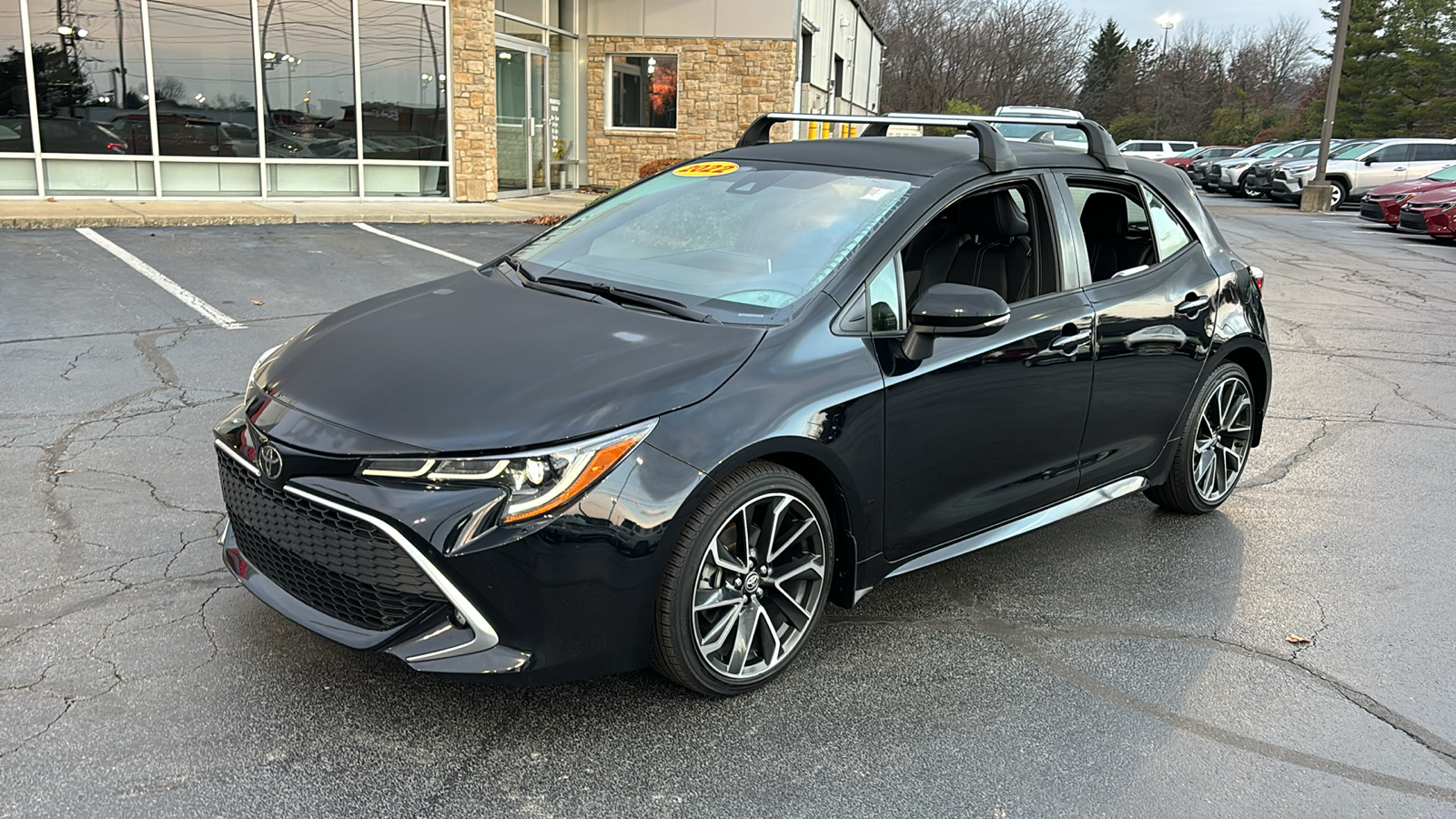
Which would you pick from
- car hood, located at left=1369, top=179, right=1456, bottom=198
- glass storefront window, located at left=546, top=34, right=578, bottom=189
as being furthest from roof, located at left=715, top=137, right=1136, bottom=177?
car hood, located at left=1369, top=179, right=1456, bottom=198

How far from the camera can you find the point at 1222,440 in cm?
528

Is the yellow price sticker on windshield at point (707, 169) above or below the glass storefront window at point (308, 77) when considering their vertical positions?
below

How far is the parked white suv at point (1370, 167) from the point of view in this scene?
1146 inches

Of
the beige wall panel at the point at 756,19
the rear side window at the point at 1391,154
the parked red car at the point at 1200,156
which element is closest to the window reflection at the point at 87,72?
the beige wall panel at the point at 756,19

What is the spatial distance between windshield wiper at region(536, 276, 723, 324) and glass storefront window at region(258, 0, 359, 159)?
1363cm

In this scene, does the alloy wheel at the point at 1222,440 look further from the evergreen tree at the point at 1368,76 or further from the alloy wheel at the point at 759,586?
the evergreen tree at the point at 1368,76

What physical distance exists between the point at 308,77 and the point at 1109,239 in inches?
558

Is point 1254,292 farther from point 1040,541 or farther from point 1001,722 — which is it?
point 1001,722

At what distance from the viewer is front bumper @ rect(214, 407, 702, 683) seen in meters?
2.85

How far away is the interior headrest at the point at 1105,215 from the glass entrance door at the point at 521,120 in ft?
49.7

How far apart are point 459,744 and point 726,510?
1.00m

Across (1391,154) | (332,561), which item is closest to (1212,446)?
(332,561)

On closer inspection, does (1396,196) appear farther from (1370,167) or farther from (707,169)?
(707,169)

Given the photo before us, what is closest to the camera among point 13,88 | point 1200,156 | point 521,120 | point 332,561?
point 332,561
